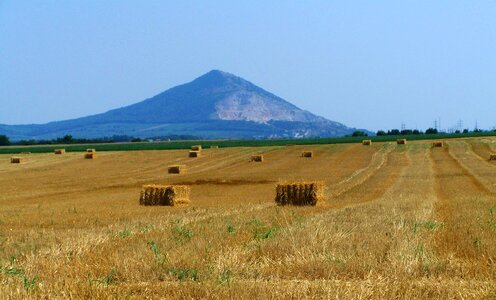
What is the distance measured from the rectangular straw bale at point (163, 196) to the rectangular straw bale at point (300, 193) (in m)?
3.82

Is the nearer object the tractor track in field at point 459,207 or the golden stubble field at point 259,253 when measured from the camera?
the golden stubble field at point 259,253

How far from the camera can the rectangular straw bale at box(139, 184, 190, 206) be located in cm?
2648

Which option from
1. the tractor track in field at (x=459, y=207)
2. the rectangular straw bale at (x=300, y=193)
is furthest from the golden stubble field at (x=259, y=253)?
the rectangular straw bale at (x=300, y=193)

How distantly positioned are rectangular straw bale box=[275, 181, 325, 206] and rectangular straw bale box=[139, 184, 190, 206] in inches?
150

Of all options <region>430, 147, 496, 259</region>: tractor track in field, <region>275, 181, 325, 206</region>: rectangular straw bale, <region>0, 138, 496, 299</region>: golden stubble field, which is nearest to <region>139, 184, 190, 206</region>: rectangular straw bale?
<region>0, 138, 496, 299</region>: golden stubble field

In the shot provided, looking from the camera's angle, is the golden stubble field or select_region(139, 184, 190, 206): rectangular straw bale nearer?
the golden stubble field

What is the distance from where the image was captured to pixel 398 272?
30.0 feet

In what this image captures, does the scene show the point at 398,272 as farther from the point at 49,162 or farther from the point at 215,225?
the point at 49,162

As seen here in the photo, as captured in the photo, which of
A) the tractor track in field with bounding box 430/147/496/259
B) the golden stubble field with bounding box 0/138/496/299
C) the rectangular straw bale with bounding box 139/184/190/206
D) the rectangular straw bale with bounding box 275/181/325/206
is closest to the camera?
the golden stubble field with bounding box 0/138/496/299

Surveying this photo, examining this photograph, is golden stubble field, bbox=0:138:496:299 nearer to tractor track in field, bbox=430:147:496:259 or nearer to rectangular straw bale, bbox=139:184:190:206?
tractor track in field, bbox=430:147:496:259

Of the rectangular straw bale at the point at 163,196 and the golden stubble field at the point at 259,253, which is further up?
the golden stubble field at the point at 259,253

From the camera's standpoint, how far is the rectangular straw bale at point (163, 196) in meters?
26.5

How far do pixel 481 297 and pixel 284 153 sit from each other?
200 feet

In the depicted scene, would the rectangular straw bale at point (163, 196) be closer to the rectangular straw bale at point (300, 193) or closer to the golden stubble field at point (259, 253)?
the golden stubble field at point (259, 253)
